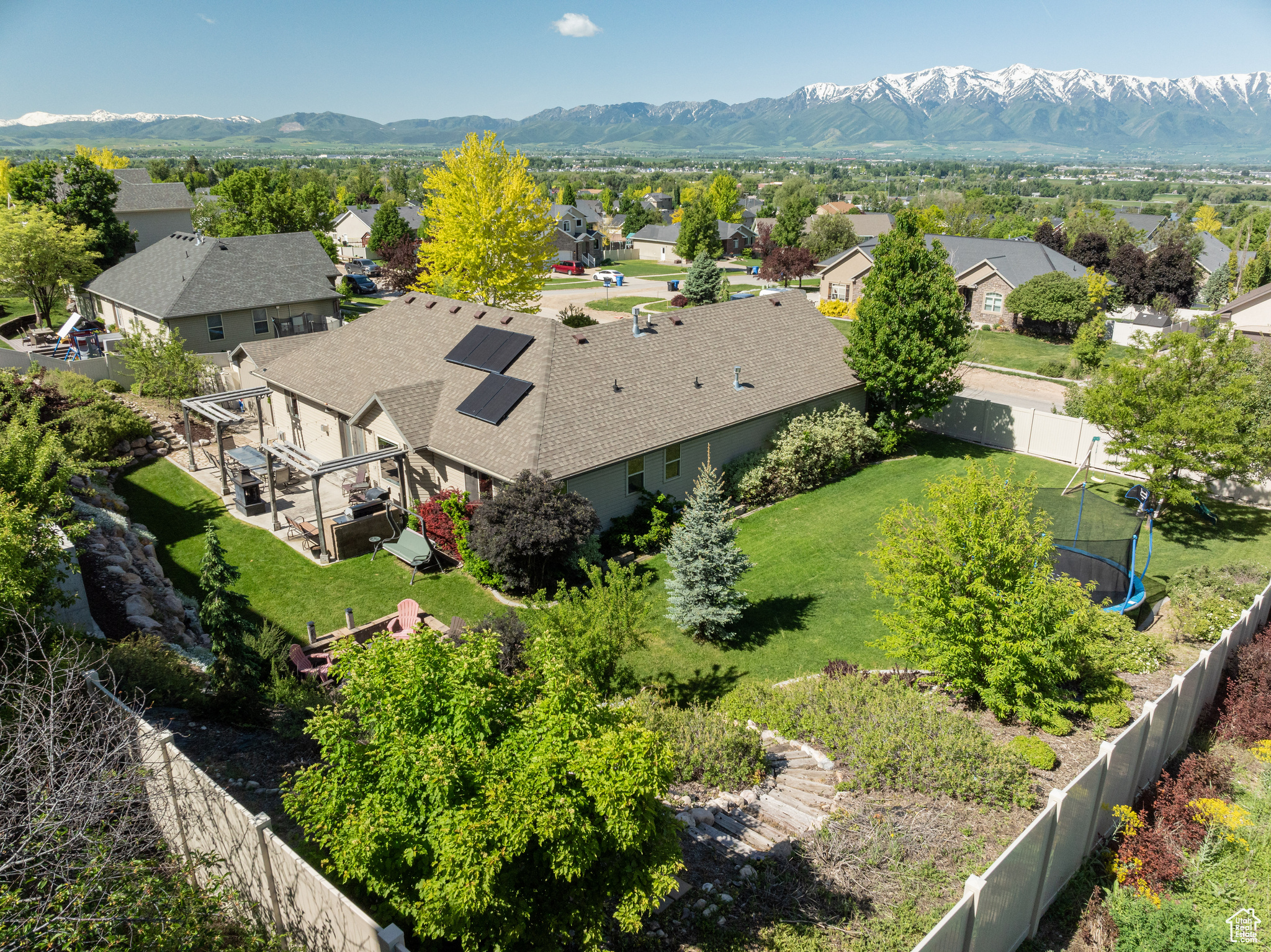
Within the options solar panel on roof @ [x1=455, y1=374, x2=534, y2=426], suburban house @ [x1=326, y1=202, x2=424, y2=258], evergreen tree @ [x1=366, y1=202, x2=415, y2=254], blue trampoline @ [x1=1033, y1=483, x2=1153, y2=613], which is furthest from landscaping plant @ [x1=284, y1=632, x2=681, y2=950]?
suburban house @ [x1=326, y1=202, x2=424, y2=258]

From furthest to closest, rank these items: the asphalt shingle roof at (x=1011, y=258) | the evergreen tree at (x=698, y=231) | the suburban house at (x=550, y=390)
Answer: the evergreen tree at (x=698, y=231) → the asphalt shingle roof at (x=1011, y=258) → the suburban house at (x=550, y=390)

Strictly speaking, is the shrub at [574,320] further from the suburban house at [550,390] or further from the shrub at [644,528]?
the shrub at [644,528]

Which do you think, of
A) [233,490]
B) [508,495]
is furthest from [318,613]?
[233,490]

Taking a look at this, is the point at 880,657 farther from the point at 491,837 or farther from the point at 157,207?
the point at 157,207

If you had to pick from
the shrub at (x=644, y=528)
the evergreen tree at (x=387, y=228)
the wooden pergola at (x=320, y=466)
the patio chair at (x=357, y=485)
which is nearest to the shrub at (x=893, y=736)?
the shrub at (x=644, y=528)

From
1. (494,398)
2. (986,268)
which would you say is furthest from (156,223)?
(986,268)
